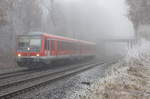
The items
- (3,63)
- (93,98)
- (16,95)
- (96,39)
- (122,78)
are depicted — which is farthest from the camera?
(96,39)

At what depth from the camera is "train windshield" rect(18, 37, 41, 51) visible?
16745mm

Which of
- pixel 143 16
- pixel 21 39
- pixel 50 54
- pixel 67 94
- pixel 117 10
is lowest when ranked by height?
pixel 67 94

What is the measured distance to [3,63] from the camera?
2092 cm

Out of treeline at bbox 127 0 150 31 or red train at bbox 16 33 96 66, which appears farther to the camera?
treeline at bbox 127 0 150 31

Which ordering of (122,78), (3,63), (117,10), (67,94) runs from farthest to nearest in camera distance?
(117,10) < (3,63) < (122,78) < (67,94)

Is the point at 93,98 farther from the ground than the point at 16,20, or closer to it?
closer to it

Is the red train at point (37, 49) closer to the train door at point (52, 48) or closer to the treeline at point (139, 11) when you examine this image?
the train door at point (52, 48)

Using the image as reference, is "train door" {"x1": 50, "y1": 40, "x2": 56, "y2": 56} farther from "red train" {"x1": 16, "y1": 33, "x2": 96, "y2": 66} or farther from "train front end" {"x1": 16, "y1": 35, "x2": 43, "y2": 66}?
"train front end" {"x1": 16, "y1": 35, "x2": 43, "y2": 66}

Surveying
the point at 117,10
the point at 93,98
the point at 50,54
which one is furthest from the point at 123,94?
the point at 117,10

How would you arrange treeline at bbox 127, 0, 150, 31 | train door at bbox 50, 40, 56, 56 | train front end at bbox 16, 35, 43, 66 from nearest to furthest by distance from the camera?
train front end at bbox 16, 35, 43, 66, train door at bbox 50, 40, 56, 56, treeline at bbox 127, 0, 150, 31

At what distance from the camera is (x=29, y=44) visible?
1705cm

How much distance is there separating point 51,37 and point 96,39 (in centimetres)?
5511

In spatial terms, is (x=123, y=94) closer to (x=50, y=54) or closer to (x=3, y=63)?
(x=50, y=54)

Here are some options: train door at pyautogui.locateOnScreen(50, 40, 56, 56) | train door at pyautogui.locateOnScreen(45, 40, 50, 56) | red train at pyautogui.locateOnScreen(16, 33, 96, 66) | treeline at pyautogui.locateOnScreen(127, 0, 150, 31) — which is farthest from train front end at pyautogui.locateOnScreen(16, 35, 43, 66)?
treeline at pyautogui.locateOnScreen(127, 0, 150, 31)
